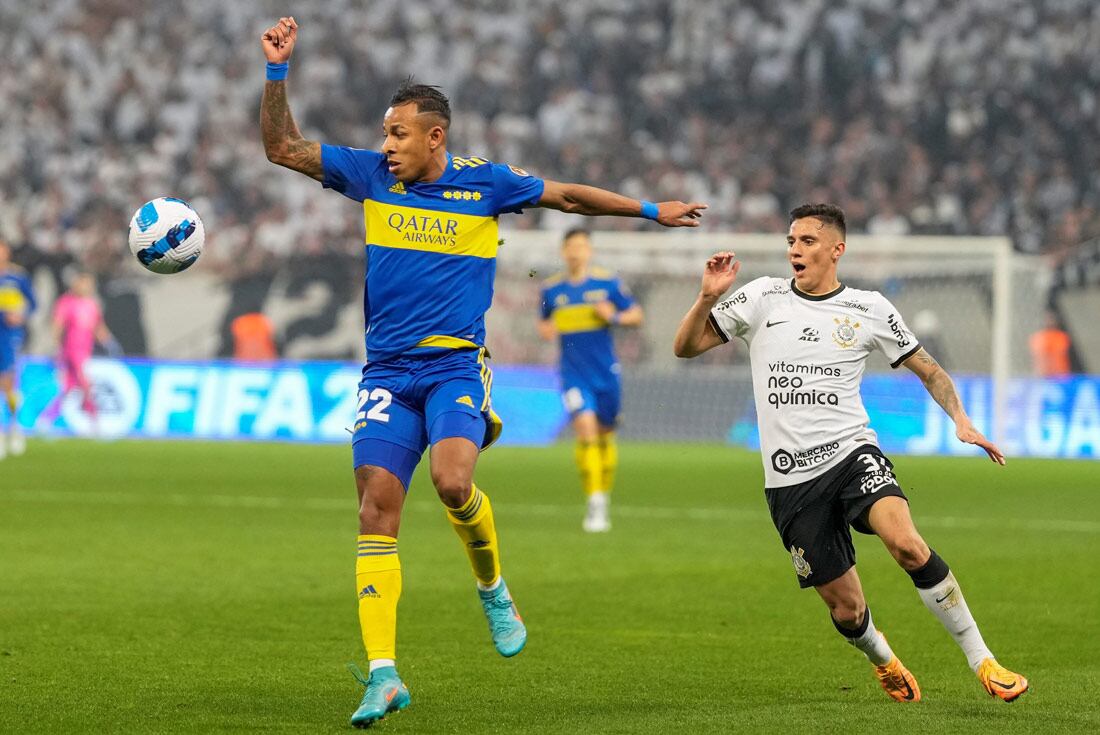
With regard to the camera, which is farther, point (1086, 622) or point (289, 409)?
point (289, 409)

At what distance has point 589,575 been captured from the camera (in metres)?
10.8

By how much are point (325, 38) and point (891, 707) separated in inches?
999

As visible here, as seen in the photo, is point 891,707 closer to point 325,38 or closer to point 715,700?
point 715,700

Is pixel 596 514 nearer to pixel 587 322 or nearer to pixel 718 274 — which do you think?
pixel 587 322

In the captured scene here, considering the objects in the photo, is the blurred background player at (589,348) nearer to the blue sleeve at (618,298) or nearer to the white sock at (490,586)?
the blue sleeve at (618,298)

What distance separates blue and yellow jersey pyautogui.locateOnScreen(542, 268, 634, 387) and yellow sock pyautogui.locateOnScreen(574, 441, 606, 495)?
2.27 feet

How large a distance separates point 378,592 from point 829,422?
1855 millimetres

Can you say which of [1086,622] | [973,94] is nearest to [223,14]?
[973,94]

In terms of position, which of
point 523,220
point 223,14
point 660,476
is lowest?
point 660,476

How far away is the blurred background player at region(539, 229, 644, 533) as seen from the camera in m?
→ 14.0

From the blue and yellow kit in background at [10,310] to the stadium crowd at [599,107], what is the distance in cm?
452

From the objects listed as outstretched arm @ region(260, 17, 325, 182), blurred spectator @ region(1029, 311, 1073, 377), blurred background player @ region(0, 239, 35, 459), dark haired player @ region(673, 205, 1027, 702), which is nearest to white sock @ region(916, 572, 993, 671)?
dark haired player @ region(673, 205, 1027, 702)

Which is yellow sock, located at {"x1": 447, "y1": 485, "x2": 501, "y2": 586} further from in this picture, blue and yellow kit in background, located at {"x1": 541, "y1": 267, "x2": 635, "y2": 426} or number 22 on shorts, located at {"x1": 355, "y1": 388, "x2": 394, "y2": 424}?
blue and yellow kit in background, located at {"x1": 541, "y1": 267, "x2": 635, "y2": 426}

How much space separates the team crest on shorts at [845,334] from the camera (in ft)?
22.3
